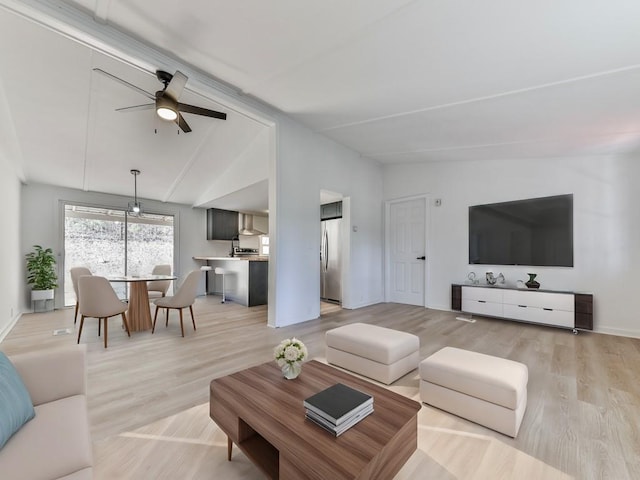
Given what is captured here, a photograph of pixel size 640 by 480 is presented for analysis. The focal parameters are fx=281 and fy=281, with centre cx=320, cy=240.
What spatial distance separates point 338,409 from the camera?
124 cm

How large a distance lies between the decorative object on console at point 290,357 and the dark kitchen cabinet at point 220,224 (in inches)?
252

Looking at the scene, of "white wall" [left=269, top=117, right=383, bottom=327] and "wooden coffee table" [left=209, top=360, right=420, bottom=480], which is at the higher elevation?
"white wall" [left=269, top=117, right=383, bottom=327]

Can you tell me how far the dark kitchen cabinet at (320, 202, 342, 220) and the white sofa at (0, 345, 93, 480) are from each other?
5.00 m

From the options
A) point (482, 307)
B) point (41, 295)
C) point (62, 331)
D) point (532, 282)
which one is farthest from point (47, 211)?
point (532, 282)

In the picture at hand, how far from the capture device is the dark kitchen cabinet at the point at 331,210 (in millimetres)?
6090

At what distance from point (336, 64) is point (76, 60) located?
103 inches

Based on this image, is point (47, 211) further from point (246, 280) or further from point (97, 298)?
point (246, 280)

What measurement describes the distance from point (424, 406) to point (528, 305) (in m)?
3.19

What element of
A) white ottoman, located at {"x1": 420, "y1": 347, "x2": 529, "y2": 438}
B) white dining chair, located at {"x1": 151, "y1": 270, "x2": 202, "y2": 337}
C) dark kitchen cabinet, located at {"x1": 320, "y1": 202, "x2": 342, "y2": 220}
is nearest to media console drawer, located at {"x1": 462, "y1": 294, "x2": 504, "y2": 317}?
white ottoman, located at {"x1": 420, "y1": 347, "x2": 529, "y2": 438}

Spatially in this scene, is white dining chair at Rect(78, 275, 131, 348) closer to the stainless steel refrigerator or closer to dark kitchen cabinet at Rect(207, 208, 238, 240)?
the stainless steel refrigerator

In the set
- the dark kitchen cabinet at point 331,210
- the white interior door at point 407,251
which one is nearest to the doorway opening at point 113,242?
the dark kitchen cabinet at point 331,210

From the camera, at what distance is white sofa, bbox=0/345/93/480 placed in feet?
3.09

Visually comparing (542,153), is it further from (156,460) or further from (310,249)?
(156,460)

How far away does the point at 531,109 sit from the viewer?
303 centimetres
